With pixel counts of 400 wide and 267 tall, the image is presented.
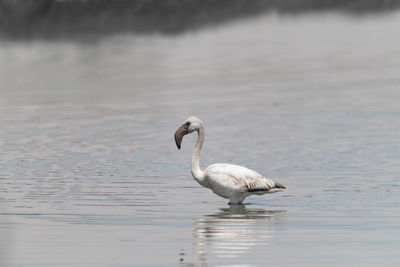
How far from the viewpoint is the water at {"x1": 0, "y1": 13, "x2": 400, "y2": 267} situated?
12.7m

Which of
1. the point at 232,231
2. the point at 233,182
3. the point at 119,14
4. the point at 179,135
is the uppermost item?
the point at 179,135

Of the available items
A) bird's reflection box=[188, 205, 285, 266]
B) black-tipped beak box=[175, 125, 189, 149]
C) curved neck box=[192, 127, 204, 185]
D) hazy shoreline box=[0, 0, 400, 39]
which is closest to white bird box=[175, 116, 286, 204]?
curved neck box=[192, 127, 204, 185]

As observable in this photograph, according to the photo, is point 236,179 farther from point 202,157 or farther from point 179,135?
point 202,157

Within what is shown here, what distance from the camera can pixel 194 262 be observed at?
1170cm

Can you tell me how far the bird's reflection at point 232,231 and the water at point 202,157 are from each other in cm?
3

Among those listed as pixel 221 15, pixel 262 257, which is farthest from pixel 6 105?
pixel 221 15

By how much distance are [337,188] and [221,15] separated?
168ft

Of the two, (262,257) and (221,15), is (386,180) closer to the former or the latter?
(262,257)

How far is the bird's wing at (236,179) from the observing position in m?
16.0

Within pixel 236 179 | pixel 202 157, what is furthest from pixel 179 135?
pixel 202 157

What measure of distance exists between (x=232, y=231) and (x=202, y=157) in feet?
23.7

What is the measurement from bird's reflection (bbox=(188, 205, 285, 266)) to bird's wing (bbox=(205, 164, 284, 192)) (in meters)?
0.31

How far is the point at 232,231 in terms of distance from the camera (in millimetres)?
13930

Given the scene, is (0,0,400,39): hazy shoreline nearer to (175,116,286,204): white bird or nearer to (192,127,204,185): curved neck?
(192,127,204,185): curved neck
